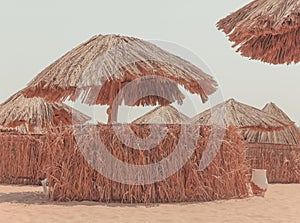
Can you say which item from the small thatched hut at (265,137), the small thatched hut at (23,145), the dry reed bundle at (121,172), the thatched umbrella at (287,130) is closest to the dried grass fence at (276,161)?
the small thatched hut at (265,137)

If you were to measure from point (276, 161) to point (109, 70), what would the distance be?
9146mm

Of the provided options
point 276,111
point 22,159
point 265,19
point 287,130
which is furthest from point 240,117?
point 265,19

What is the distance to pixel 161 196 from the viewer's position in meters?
7.49

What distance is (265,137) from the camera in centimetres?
1590

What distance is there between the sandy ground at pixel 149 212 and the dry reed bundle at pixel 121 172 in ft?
0.90

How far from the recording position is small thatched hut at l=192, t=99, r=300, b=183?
42.7ft

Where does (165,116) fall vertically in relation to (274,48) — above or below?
above

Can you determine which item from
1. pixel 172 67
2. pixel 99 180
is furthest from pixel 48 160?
pixel 172 67

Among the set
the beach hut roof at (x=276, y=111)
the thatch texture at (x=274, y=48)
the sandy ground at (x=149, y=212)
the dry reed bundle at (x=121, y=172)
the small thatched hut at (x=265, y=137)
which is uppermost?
the beach hut roof at (x=276, y=111)

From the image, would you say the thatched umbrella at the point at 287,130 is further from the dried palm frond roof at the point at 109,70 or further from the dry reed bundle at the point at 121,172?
the dry reed bundle at the point at 121,172

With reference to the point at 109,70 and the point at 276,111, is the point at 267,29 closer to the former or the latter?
the point at 109,70

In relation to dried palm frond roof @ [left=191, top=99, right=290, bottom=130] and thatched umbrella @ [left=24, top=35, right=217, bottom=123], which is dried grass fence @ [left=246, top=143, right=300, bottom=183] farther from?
thatched umbrella @ [left=24, top=35, right=217, bottom=123]

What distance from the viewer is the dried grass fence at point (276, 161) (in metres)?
14.9

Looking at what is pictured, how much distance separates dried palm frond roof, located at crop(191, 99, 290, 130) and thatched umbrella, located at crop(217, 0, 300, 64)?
5936 mm
